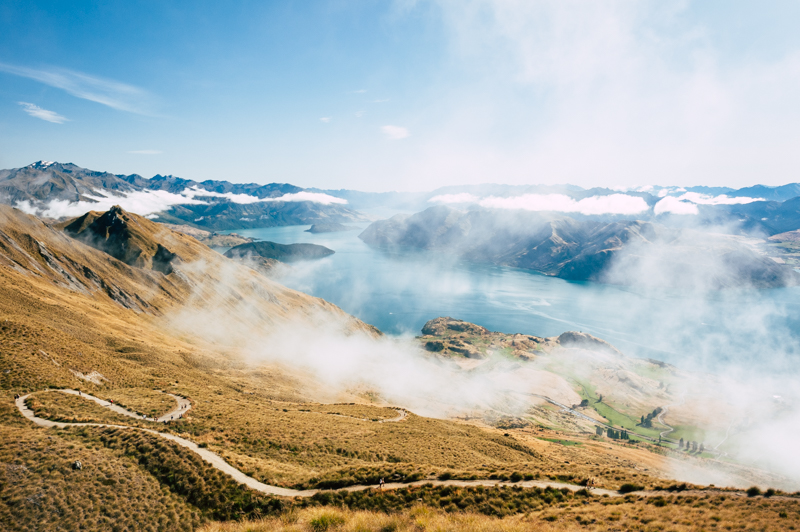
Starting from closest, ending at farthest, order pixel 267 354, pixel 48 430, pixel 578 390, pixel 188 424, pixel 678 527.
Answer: pixel 678 527 < pixel 48 430 < pixel 188 424 < pixel 267 354 < pixel 578 390

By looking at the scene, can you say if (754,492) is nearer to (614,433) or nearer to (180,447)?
(180,447)

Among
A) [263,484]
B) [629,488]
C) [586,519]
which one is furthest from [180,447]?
[629,488]

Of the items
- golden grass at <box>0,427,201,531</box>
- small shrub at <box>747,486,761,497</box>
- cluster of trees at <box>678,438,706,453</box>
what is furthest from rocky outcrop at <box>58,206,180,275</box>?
cluster of trees at <box>678,438,706,453</box>

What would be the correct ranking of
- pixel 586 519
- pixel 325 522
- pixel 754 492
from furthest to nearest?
pixel 754 492, pixel 586 519, pixel 325 522

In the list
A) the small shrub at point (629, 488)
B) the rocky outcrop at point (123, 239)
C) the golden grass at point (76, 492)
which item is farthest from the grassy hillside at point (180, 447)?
the rocky outcrop at point (123, 239)

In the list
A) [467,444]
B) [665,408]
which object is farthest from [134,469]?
[665,408]

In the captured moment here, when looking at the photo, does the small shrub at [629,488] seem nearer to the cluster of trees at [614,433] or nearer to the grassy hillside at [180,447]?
the grassy hillside at [180,447]

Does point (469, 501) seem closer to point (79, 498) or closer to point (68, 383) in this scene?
point (79, 498)

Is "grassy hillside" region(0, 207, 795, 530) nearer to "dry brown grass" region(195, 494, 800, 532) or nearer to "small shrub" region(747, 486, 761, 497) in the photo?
"dry brown grass" region(195, 494, 800, 532)
